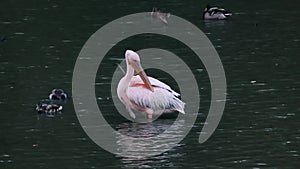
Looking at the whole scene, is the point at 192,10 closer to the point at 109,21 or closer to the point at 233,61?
the point at 109,21

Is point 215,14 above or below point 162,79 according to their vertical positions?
above

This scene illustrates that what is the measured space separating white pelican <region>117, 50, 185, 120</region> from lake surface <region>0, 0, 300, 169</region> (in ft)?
0.91

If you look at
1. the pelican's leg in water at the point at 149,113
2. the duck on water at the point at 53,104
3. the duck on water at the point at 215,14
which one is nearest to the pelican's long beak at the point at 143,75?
the pelican's leg in water at the point at 149,113

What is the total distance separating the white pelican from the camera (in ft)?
55.3

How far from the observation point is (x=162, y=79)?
20.3 meters

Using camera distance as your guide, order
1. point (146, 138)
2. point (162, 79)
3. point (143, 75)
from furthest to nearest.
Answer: point (162, 79)
point (143, 75)
point (146, 138)

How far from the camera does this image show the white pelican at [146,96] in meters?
16.9

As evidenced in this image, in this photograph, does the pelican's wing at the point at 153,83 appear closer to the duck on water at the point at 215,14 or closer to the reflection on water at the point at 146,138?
the reflection on water at the point at 146,138

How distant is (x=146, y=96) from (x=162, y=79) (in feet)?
11.0

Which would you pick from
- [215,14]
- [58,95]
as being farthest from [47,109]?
[215,14]

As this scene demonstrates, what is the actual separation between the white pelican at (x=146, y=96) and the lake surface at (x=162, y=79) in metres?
0.28

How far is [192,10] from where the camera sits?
1205 inches

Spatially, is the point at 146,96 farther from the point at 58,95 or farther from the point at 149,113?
the point at 58,95

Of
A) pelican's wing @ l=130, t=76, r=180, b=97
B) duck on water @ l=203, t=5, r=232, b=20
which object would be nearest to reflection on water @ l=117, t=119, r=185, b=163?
pelican's wing @ l=130, t=76, r=180, b=97
